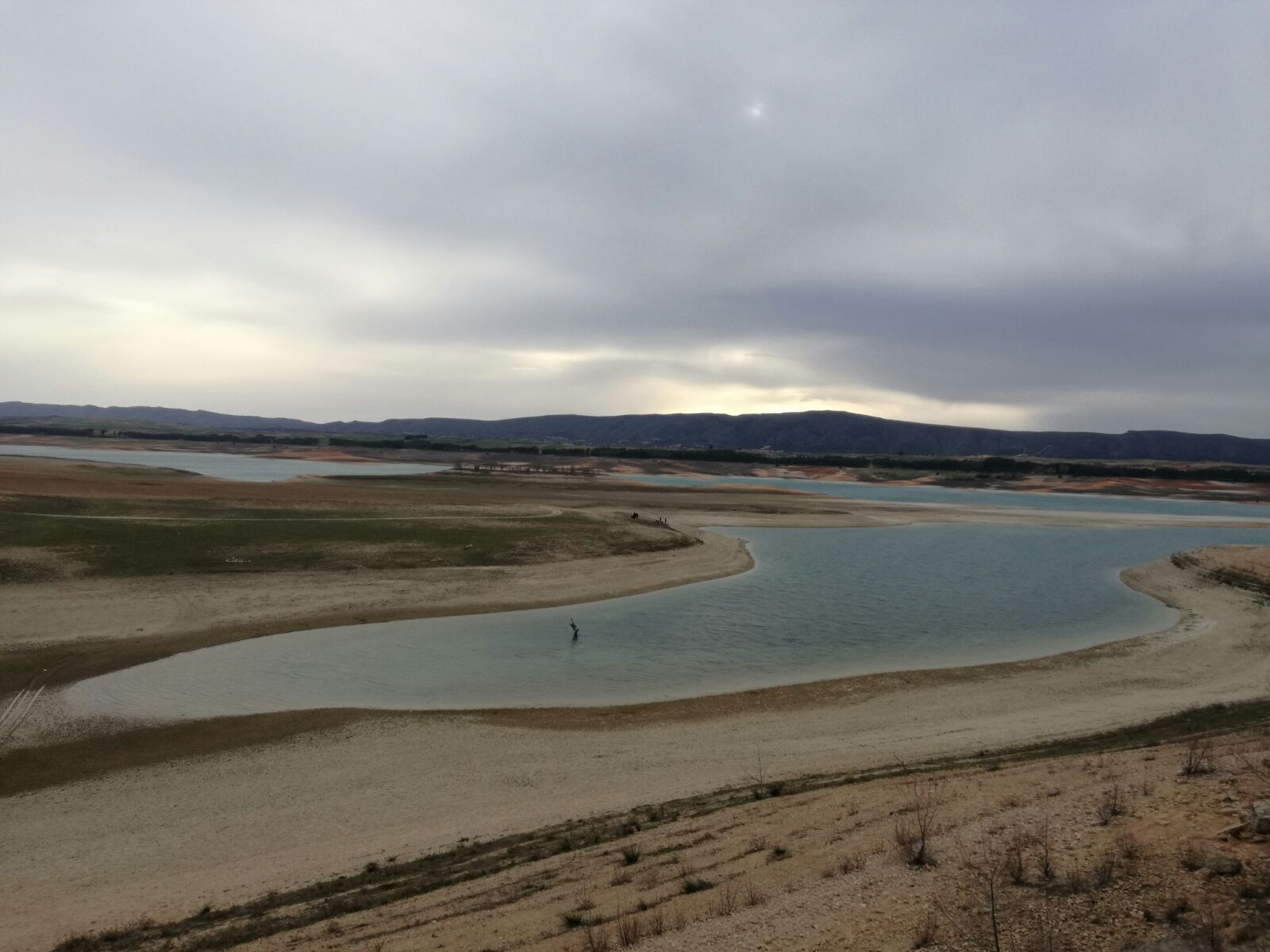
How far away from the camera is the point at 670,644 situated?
75.3 ft

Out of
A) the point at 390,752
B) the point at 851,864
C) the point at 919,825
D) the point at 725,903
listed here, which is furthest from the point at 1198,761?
the point at 390,752

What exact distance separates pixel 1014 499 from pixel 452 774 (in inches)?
3810

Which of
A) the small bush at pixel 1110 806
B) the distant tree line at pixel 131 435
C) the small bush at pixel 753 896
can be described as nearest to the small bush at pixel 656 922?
the small bush at pixel 753 896

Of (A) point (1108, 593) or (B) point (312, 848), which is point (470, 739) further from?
(A) point (1108, 593)

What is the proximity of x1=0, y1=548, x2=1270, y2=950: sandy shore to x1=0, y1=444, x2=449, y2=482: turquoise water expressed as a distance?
7263cm

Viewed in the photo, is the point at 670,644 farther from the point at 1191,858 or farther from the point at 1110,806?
the point at 1191,858

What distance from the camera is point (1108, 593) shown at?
107ft

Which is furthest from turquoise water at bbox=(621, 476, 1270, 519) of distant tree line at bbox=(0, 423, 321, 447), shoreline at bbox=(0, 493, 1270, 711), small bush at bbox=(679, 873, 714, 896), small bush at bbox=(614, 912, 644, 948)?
distant tree line at bbox=(0, 423, 321, 447)

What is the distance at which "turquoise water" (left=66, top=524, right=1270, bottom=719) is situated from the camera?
1784 cm

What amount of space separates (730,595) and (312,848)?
867 inches

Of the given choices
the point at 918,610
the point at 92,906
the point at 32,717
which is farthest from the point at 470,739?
the point at 918,610

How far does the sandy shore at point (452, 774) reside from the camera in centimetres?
970

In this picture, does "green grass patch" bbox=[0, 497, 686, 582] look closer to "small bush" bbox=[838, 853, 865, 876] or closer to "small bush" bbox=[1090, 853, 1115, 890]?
"small bush" bbox=[838, 853, 865, 876]

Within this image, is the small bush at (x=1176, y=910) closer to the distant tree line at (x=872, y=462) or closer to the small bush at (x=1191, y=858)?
the small bush at (x=1191, y=858)
